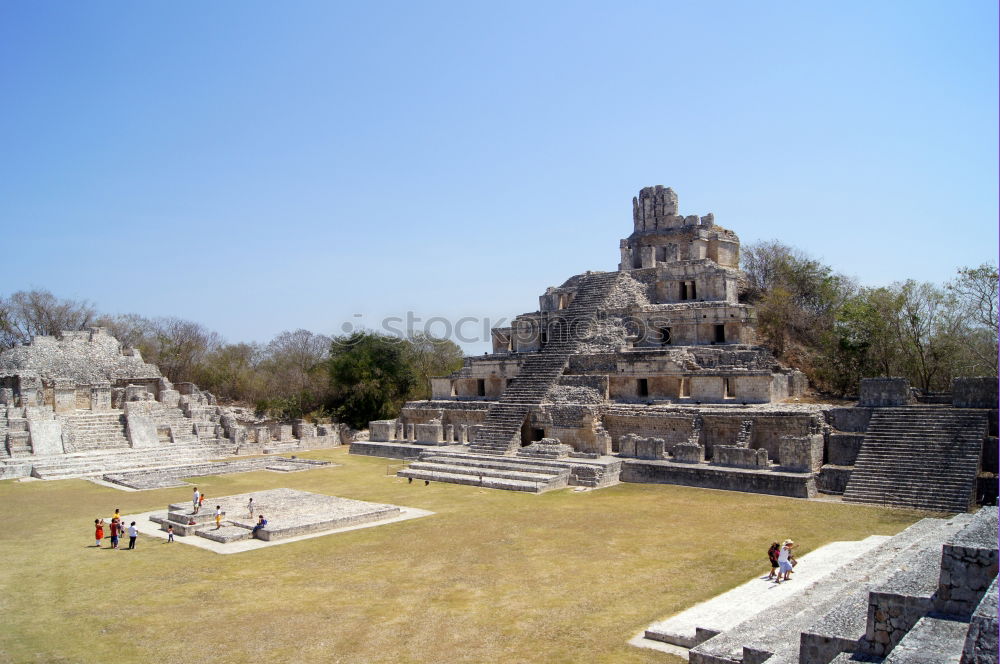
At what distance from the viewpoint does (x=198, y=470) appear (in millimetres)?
22906

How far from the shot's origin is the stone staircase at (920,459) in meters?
14.5

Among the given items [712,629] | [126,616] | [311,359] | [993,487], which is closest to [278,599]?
[126,616]

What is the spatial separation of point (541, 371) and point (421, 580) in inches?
560

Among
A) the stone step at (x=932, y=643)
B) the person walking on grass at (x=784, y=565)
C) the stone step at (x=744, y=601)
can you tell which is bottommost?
the stone step at (x=744, y=601)

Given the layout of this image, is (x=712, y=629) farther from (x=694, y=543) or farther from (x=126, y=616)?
(x=126, y=616)

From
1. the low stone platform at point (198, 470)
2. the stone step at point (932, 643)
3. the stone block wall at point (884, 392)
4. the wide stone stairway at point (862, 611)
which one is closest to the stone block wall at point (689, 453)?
the stone block wall at point (884, 392)

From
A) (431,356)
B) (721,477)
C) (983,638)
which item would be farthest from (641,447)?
(431,356)

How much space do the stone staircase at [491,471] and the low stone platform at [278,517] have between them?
339 cm

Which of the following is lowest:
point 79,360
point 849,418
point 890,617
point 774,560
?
point 774,560

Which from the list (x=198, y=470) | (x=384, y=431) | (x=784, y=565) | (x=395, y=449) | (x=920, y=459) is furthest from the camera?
(x=384, y=431)

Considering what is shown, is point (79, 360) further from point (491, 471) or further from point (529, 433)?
point (491, 471)

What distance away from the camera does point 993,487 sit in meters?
14.1

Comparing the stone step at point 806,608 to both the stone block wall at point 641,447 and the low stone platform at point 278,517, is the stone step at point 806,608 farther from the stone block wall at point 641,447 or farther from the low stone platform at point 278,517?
the stone block wall at point 641,447

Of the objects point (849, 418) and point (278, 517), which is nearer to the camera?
point (278, 517)
